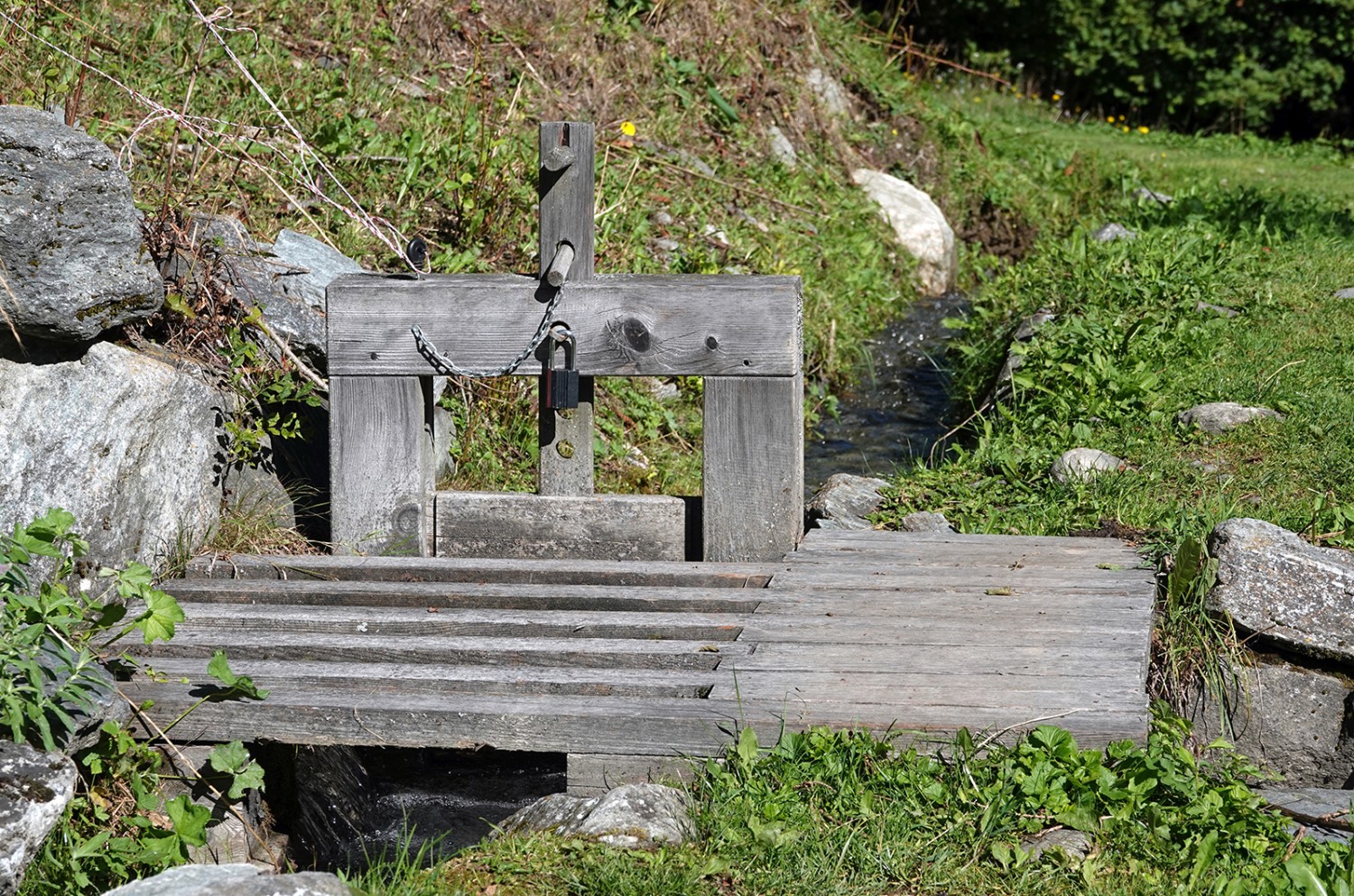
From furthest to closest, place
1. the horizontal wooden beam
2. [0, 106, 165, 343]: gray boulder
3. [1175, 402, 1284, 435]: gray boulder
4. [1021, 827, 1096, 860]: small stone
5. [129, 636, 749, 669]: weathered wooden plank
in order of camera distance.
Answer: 1. [1175, 402, 1284, 435]: gray boulder
2. the horizontal wooden beam
3. [0, 106, 165, 343]: gray boulder
4. [129, 636, 749, 669]: weathered wooden plank
5. [1021, 827, 1096, 860]: small stone

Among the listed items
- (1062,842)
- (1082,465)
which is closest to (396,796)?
(1062,842)

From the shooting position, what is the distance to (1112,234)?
10461 mm

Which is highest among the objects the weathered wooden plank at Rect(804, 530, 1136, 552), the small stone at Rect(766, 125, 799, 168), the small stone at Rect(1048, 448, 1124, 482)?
the small stone at Rect(766, 125, 799, 168)

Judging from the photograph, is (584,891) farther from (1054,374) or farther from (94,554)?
(1054,374)

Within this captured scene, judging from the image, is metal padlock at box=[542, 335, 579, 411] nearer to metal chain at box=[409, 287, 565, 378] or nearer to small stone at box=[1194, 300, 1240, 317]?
metal chain at box=[409, 287, 565, 378]

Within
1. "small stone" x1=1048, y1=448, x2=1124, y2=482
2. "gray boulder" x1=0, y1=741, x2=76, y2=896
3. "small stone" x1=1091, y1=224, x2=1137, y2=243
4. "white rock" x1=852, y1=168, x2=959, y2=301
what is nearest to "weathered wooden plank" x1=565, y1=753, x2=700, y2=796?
"gray boulder" x1=0, y1=741, x2=76, y2=896

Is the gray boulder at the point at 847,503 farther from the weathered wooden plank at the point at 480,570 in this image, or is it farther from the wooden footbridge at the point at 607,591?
the weathered wooden plank at the point at 480,570

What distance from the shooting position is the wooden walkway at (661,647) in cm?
389

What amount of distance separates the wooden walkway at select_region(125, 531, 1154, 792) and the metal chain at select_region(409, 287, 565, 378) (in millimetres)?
682

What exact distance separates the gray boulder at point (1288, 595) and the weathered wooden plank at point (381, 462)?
110 inches

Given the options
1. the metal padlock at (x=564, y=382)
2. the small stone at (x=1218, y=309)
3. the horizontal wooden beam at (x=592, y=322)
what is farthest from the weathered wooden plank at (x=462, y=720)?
the small stone at (x=1218, y=309)

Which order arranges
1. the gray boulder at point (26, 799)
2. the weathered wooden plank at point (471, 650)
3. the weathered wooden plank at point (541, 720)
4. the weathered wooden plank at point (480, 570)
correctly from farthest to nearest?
1. the weathered wooden plank at point (480, 570)
2. the weathered wooden plank at point (471, 650)
3. the weathered wooden plank at point (541, 720)
4. the gray boulder at point (26, 799)

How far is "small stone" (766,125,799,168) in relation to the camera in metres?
11.4

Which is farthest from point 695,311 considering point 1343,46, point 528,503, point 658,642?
point 1343,46
